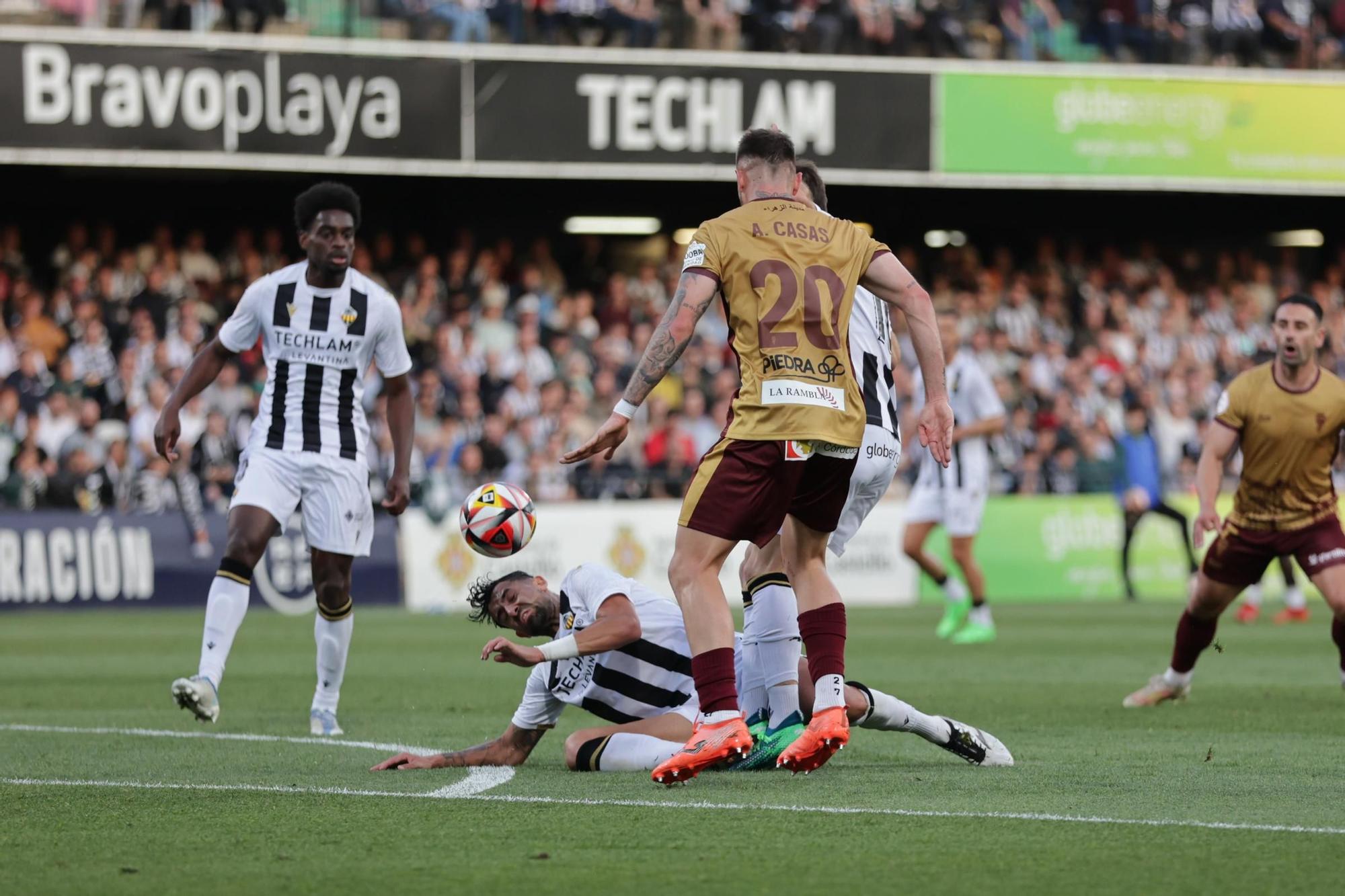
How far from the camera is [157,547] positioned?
19.3 metres

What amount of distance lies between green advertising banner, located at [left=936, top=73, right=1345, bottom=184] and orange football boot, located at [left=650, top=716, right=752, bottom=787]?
19972 millimetres

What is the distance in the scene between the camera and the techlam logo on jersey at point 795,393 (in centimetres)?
651

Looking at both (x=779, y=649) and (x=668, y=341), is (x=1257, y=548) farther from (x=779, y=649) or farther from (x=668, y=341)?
(x=668, y=341)

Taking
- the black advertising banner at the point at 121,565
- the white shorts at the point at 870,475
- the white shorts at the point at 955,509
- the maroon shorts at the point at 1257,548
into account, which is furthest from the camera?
the black advertising banner at the point at 121,565

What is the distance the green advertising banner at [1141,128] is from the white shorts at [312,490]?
17727 millimetres

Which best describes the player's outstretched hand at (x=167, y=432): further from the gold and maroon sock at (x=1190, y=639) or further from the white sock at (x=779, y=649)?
the gold and maroon sock at (x=1190, y=639)

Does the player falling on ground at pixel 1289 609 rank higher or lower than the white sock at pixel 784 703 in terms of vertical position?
lower

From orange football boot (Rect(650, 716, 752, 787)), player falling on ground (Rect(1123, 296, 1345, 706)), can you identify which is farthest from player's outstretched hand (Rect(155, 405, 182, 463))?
player falling on ground (Rect(1123, 296, 1345, 706))

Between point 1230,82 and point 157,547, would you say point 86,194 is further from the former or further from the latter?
point 1230,82

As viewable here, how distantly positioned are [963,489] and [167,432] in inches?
306

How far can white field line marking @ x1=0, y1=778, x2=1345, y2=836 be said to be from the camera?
5758mm

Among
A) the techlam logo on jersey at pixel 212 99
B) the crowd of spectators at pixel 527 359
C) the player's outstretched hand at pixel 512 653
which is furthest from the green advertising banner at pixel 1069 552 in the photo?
the player's outstretched hand at pixel 512 653

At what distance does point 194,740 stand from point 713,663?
3.07 metres

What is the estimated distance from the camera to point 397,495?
8914 millimetres
